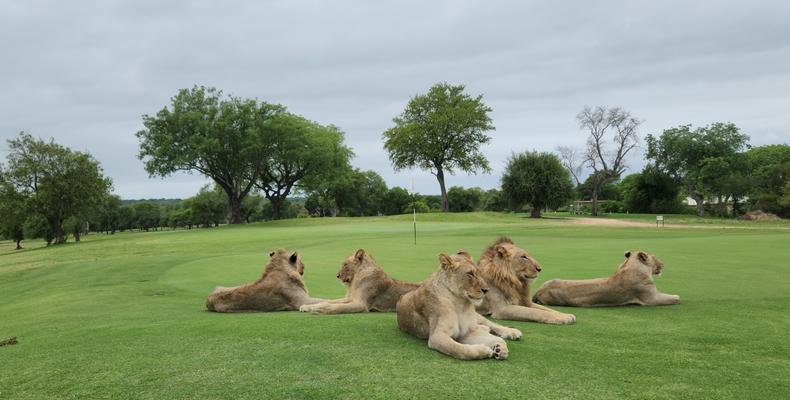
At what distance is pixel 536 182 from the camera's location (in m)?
63.0

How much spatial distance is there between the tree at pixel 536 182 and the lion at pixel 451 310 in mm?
59948

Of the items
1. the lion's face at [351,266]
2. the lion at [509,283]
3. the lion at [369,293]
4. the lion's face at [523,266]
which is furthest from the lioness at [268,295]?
the lion's face at [523,266]

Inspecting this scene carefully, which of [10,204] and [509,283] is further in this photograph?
[10,204]

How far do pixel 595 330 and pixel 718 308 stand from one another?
2.86 metres

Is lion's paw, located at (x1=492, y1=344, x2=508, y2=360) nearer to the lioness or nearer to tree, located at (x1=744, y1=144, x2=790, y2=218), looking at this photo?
the lioness

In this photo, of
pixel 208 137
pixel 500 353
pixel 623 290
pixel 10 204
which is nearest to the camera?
pixel 500 353

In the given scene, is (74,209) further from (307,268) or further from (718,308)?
(718,308)

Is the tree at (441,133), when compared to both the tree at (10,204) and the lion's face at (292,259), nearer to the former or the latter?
the tree at (10,204)

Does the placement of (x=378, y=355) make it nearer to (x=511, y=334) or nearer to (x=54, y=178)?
(x=511, y=334)

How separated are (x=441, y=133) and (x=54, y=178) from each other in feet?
152

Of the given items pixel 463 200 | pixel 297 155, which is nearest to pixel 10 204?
pixel 297 155

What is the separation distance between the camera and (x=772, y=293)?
8.45 m

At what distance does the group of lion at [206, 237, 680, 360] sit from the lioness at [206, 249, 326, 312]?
16 mm

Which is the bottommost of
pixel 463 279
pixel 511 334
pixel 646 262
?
pixel 511 334
